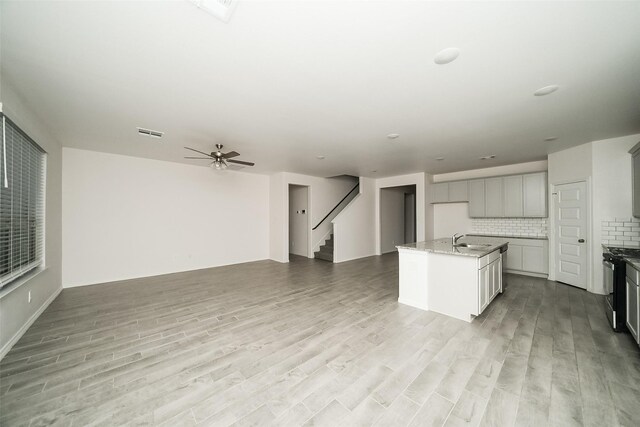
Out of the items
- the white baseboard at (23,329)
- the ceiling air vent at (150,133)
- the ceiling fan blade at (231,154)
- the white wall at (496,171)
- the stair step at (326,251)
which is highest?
the ceiling air vent at (150,133)

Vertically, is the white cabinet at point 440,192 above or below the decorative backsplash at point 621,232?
above

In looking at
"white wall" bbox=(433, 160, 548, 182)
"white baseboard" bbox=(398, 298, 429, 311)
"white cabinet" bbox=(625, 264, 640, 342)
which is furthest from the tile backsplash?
"white baseboard" bbox=(398, 298, 429, 311)

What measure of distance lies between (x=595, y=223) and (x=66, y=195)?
9771 mm

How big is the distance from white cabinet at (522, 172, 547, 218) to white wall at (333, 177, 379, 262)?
392 cm

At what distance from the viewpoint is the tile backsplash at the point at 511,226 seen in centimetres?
548

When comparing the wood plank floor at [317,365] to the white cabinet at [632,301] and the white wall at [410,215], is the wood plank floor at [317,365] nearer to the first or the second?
the white cabinet at [632,301]

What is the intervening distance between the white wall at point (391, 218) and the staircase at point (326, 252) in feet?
6.32

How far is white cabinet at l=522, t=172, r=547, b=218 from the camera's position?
516cm

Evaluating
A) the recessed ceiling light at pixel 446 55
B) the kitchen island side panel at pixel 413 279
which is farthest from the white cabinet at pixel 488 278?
the recessed ceiling light at pixel 446 55

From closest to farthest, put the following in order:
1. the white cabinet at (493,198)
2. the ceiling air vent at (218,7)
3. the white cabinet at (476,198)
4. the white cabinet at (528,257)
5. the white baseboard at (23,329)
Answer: the ceiling air vent at (218,7), the white baseboard at (23,329), the white cabinet at (528,257), the white cabinet at (493,198), the white cabinet at (476,198)

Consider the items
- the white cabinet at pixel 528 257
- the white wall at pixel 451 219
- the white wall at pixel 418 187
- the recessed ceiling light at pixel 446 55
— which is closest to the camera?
the recessed ceiling light at pixel 446 55

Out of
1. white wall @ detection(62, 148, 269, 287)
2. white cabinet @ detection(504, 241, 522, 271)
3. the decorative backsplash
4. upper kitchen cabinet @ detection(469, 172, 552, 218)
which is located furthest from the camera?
white cabinet @ detection(504, 241, 522, 271)

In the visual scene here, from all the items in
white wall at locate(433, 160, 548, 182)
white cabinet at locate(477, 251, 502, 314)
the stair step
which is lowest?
the stair step

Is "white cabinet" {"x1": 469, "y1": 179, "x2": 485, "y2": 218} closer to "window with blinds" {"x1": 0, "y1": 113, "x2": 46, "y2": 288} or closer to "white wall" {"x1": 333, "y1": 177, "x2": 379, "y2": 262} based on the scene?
"white wall" {"x1": 333, "y1": 177, "x2": 379, "y2": 262}
